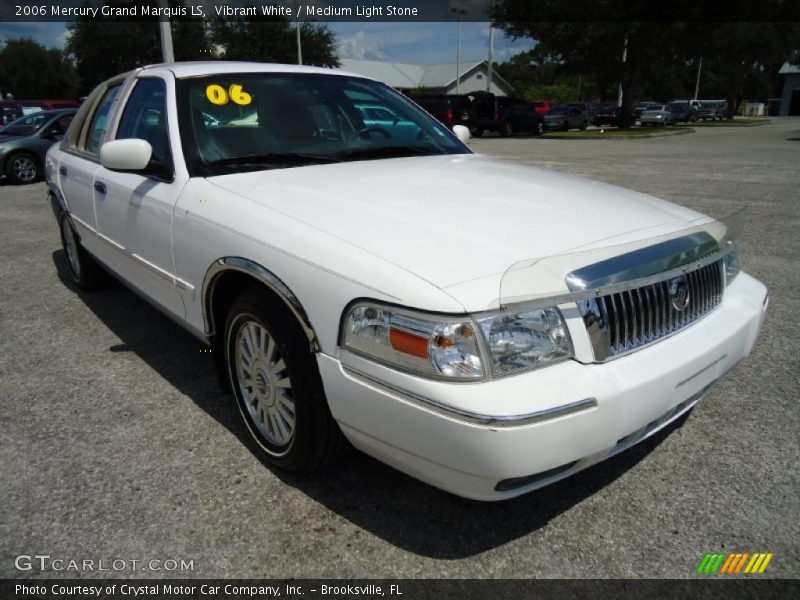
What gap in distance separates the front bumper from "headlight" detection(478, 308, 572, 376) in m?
0.04

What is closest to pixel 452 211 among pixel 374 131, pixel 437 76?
pixel 374 131

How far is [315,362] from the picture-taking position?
2.10 meters

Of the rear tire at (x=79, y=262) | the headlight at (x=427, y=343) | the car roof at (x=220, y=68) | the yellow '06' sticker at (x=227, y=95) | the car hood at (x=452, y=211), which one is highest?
the car roof at (x=220, y=68)

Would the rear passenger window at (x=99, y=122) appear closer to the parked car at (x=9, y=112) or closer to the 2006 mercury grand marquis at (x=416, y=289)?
the 2006 mercury grand marquis at (x=416, y=289)

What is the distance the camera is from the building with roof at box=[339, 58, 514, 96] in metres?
69.4

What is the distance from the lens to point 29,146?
11.9 meters

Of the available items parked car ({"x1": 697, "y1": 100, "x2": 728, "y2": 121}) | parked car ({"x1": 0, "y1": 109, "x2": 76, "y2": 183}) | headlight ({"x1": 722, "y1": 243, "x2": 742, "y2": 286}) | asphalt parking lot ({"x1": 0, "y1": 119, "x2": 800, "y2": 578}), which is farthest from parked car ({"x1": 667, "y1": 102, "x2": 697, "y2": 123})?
asphalt parking lot ({"x1": 0, "y1": 119, "x2": 800, "y2": 578})

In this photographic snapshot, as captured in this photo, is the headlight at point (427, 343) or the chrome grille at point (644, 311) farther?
the chrome grille at point (644, 311)

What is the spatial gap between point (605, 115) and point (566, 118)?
7645 mm

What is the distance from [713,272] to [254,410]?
1.96 meters

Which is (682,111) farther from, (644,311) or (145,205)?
(644,311)

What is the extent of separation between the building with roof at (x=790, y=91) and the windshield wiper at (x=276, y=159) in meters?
83.9

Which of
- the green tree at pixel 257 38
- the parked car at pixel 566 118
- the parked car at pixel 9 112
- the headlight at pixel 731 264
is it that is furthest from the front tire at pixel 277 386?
the green tree at pixel 257 38

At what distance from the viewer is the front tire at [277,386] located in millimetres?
2154
